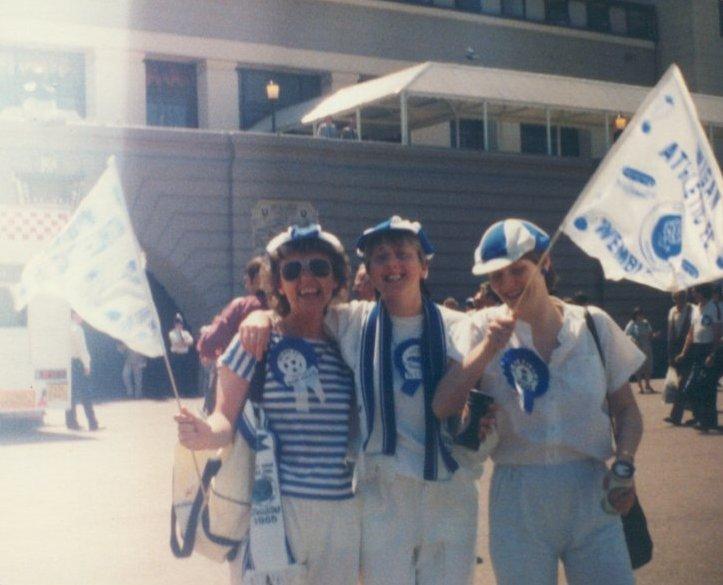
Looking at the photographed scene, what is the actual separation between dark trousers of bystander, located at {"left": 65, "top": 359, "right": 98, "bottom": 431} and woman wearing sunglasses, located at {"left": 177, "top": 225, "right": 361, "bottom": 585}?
14.8m

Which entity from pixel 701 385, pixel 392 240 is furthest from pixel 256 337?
pixel 701 385

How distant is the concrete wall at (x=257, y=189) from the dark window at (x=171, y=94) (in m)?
6.81

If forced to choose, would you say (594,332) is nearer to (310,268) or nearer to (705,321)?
(310,268)

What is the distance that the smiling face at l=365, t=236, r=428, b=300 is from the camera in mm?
4121

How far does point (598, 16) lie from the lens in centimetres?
4297

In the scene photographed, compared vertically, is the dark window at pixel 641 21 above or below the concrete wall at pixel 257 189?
above

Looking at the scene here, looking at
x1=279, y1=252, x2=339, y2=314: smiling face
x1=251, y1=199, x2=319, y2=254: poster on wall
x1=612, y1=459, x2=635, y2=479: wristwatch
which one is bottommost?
x1=612, y1=459, x2=635, y2=479: wristwatch

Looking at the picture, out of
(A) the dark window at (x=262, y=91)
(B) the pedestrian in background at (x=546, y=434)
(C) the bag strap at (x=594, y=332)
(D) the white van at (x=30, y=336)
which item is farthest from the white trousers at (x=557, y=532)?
(A) the dark window at (x=262, y=91)

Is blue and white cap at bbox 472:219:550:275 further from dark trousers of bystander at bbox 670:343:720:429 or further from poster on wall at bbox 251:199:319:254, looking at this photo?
poster on wall at bbox 251:199:319:254

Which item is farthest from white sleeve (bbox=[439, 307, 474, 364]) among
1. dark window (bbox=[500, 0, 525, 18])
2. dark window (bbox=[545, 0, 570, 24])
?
dark window (bbox=[545, 0, 570, 24])

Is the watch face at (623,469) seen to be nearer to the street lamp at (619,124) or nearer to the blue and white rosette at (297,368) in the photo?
the blue and white rosette at (297,368)

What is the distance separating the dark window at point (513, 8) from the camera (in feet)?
134

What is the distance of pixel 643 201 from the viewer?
4.27 m

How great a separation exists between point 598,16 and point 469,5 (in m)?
5.64
